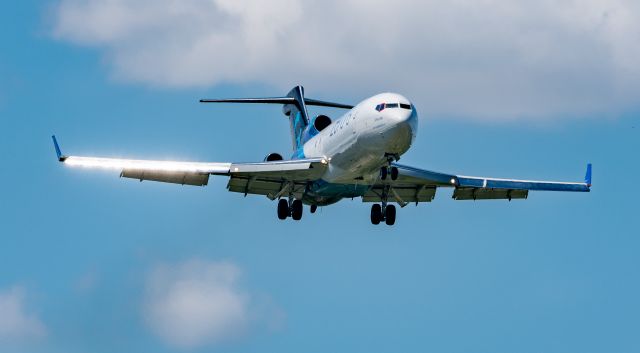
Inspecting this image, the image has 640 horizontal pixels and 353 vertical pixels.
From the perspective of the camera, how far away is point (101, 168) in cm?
5816

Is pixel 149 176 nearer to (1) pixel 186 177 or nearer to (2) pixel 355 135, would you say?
(1) pixel 186 177

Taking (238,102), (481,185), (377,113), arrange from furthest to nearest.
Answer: (238,102), (481,185), (377,113)

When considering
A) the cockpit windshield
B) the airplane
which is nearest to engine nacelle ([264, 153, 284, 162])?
the airplane

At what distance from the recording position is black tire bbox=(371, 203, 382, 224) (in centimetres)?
6284

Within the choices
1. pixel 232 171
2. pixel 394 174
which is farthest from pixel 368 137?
pixel 232 171

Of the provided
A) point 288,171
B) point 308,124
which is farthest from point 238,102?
point 288,171

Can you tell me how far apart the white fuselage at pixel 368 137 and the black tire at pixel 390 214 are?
372 centimetres

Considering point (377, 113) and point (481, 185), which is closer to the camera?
point (377, 113)

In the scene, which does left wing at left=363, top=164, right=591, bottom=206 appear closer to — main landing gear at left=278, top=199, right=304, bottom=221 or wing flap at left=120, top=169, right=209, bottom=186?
main landing gear at left=278, top=199, right=304, bottom=221

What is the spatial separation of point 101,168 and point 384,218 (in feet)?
45.1

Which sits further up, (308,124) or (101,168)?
(308,124)

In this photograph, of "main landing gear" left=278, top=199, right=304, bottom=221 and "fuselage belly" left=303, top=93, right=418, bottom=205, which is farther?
"main landing gear" left=278, top=199, right=304, bottom=221

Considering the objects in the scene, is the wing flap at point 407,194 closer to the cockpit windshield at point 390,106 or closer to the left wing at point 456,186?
the left wing at point 456,186

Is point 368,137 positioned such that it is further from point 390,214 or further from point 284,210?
point 284,210
